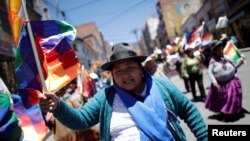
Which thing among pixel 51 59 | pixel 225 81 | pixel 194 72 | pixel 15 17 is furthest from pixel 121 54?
pixel 194 72

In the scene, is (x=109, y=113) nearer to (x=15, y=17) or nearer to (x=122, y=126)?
(x=122, y=126)

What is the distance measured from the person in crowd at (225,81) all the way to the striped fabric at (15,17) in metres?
6.05

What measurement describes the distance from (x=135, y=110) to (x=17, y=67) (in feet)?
3.56

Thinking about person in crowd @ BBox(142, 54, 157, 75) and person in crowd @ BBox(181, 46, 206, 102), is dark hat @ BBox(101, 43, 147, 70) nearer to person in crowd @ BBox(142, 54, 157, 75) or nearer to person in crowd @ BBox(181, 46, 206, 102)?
person in crowd @ BBox(142, 54, 157, 75)

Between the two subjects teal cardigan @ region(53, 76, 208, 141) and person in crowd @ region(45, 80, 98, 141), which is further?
person in crowd @ region(45, 80, 98, 141)

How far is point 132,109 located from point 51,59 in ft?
4.17

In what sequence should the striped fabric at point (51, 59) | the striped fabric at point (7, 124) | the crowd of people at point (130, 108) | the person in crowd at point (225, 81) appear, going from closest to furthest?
the striped fabric at point (7, 124), the crowd of people at point (130, 108), the striped fabric at point (51, 59), the person in crowd at point (225, 81)

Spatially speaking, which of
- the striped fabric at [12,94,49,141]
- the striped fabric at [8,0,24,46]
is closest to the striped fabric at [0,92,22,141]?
the striped fabric at [8,0,24,46]

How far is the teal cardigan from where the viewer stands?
3.36 meters

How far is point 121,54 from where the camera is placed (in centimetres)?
345

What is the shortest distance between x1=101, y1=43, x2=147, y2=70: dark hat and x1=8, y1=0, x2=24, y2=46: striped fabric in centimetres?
73

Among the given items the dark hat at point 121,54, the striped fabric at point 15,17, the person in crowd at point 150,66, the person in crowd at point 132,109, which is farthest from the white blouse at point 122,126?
the person in crowd at point 150,66

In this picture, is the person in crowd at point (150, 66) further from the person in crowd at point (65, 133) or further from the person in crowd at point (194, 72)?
the person in crowd at point (194, 72)

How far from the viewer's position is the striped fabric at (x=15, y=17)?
3.45m
